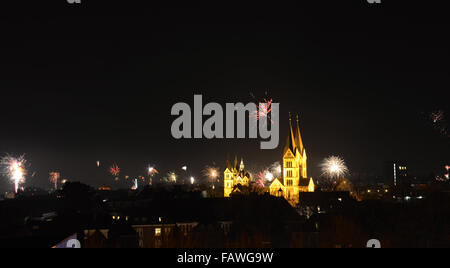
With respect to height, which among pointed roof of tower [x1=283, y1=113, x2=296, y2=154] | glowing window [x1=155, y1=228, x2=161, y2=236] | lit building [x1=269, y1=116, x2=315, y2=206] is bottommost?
glowing window [x1=155, y1=228, x2=161, y2=236]

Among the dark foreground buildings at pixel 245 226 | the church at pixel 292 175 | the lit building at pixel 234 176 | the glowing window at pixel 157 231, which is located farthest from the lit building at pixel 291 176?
the glowing window at pixel 157 231

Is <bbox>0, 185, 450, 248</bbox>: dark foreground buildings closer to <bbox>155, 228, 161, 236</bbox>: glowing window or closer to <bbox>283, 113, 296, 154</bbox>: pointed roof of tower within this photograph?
<bbox>155, 228, 161, 236</bbox>: glowing window

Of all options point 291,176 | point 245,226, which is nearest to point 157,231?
point 245,226

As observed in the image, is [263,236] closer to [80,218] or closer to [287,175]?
[80,218]

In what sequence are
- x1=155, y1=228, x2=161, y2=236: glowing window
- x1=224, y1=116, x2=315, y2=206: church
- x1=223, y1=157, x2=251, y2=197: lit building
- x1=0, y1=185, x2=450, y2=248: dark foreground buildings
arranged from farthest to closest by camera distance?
x1=223, y1=157, x2=251, y2=197: lit building → x1=224, y1=116, x2=315, y2=206: church → x1=155, y1=228, x2=161, y2=236: glowing window → x1=0, y1=185, x2=450, y2=248: dark foreground buildings

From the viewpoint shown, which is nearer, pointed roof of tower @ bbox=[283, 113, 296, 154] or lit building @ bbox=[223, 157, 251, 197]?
pointed roof of tower @ bbox=[283, 113, 296, 154]

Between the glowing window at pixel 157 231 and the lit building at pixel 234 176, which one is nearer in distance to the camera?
the glowing window at pixel 157 231

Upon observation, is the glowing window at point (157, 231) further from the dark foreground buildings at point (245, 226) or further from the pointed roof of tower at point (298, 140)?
the pointed roof of tower at point (298, 140)

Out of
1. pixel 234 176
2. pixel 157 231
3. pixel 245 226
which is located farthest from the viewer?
pixel 234 176

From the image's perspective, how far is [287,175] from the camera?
437 ft

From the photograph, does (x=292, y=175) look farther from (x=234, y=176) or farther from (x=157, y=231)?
(x=157, y=231)

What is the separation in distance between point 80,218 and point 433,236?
47642 mm

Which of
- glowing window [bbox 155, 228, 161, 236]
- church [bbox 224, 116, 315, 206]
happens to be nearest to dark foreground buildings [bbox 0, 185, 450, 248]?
glowing window [bbox 155, 228, 161, 236]
